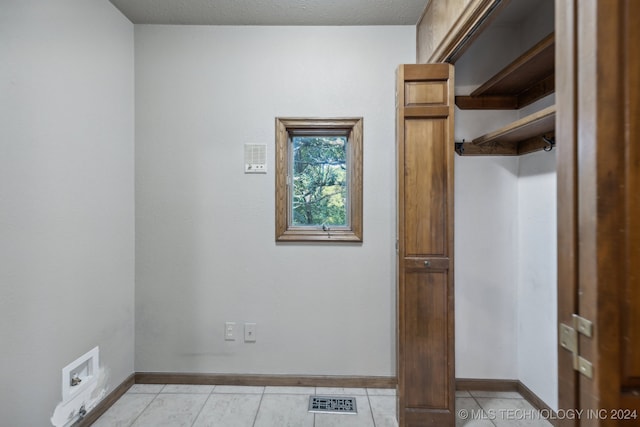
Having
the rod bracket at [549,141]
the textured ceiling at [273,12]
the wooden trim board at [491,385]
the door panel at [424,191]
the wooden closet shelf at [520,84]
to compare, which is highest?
the textured ceiling at [273,12]

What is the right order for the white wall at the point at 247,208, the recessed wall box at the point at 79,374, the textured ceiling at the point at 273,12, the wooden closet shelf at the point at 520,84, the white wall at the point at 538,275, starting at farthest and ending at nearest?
the white wall at the point at 247,208 → the textured ceiling at the point at 273,12 → the white wall at the point at 538,275 → the recessed wall box at the point at 79,374 → the wooden closet shelf at the point at 520,84

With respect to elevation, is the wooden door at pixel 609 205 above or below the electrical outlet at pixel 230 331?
above

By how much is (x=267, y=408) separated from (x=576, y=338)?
1.84 meters

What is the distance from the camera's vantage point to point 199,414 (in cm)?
192

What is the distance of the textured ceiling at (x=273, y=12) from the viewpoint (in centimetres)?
200

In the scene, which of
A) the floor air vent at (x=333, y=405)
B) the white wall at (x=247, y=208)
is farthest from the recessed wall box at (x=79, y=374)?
the floor air vent at (x=333, y=405)

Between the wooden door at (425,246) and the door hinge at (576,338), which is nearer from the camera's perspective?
the door hinge at (576,338)

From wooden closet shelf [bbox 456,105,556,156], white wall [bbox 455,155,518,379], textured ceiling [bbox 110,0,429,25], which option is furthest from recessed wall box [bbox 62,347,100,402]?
wooden closet shelf [bbox 456,105,556,156]

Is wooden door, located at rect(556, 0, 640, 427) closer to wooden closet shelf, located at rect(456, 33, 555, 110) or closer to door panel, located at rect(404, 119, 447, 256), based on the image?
wooden closet shelf, located at rect(456, 33, 555, 110)

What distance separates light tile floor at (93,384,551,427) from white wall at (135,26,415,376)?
0.15 metres

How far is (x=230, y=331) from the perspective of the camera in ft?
7.40

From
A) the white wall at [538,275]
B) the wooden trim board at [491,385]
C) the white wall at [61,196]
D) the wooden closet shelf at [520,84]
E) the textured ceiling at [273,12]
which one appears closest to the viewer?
the white wall at [61,196]

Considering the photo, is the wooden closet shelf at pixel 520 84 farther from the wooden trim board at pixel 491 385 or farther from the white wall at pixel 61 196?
the white wall at pixel 61 196

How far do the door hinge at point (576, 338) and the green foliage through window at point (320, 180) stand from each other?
1.63 metres
